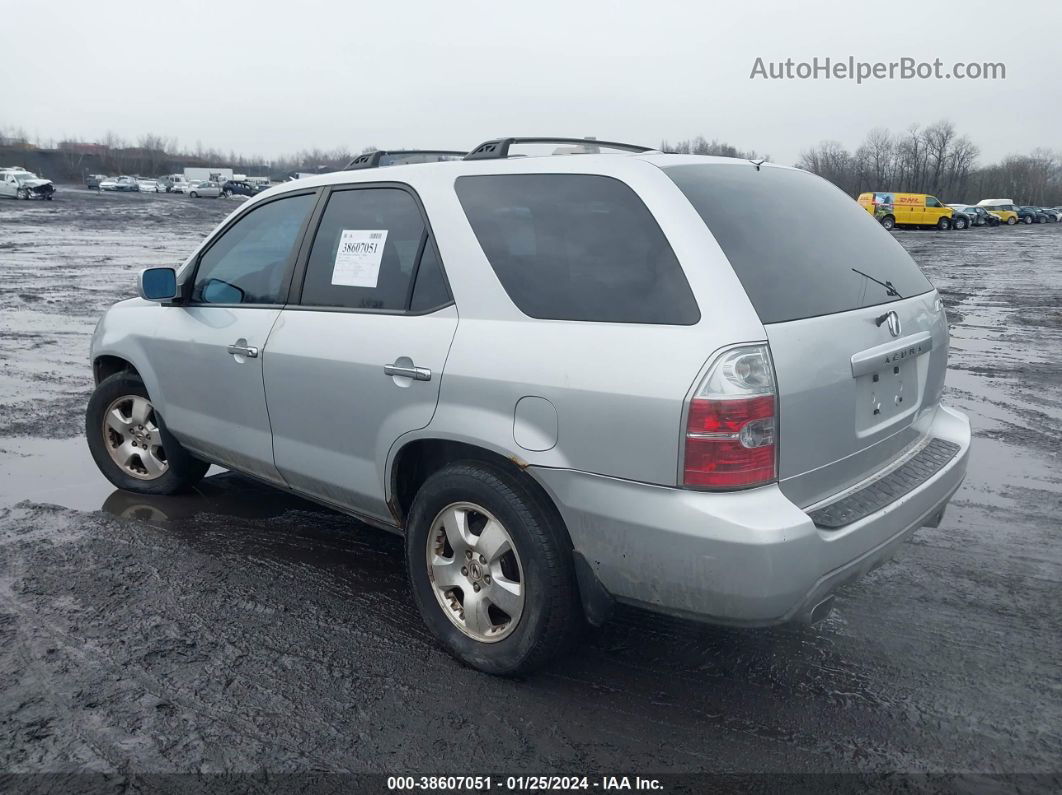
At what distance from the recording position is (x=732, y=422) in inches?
104

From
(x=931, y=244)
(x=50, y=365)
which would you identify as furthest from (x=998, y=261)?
(x=50, y=365)

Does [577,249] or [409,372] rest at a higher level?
[577,249]

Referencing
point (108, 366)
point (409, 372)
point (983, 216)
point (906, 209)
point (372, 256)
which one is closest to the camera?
point (409, 372)

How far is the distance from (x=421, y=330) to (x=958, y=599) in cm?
263

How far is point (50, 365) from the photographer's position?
888 cm

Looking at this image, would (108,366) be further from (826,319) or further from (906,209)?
(906,209)

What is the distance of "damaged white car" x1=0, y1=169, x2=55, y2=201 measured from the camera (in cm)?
5047

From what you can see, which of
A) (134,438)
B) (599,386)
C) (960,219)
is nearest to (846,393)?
(599,386)

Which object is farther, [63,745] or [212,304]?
[212,304]

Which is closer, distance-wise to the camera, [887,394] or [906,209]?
[887,394]

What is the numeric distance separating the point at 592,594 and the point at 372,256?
5.63ft

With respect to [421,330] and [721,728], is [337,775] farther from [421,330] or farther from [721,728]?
[421,330]

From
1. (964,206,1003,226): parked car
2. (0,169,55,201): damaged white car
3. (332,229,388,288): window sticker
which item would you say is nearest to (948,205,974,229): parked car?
(964,206,1003,226): parked car

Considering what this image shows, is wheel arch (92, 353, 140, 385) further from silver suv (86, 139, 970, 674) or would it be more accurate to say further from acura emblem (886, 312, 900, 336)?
acura emblem (886, 312, 900, 336)
